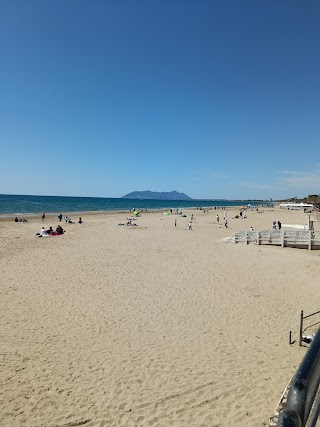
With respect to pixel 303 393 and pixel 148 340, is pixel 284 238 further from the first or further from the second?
pixel 303 393

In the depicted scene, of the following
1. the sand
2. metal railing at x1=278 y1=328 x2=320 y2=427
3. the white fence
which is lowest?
the sand

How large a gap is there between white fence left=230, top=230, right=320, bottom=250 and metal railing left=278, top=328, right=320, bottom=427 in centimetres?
2219

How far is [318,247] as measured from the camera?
21.6 meters

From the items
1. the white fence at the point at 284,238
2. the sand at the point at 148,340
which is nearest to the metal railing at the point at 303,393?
the sand at the point at 148,340

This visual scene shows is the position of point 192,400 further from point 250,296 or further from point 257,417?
point 250,296

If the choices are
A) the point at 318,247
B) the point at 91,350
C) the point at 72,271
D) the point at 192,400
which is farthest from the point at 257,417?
the point at 318,247

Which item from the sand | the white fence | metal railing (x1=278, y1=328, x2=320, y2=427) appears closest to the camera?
metal railing (x1=278, y1=328, x2=320, y2=427)

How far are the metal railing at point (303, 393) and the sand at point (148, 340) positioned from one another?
496cm

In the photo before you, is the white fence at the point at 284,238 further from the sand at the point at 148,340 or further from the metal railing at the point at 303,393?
the metal railing at the point at 303,393

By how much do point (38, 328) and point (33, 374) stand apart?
2.43 meters

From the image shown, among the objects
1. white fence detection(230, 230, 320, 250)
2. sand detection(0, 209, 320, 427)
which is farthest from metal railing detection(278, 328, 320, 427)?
white fence detection(230, 230, 320, 250)

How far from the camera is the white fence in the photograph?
21.6 meters

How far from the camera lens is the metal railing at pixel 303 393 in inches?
52.9

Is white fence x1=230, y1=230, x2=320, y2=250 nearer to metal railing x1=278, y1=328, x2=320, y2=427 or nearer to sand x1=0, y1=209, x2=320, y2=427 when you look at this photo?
sand x1=0, y1=209, x2=320, y2=427
